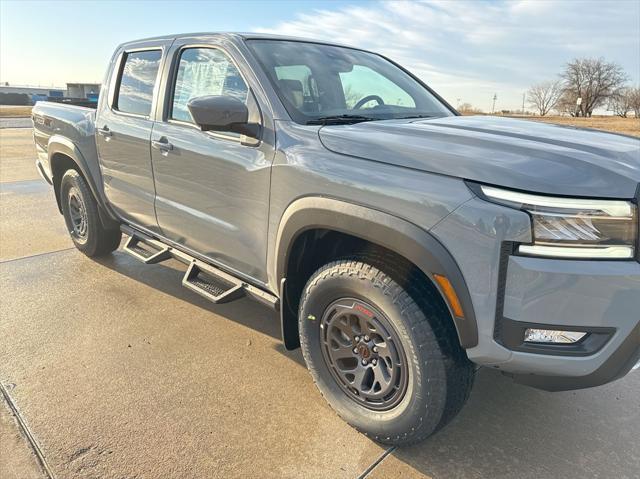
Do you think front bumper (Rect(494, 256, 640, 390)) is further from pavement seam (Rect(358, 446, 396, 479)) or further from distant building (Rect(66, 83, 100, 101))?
distant building (Rect(66, 83, 100, 101))

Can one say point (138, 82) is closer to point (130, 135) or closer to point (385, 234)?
point (130, 135)

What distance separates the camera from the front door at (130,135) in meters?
3.61

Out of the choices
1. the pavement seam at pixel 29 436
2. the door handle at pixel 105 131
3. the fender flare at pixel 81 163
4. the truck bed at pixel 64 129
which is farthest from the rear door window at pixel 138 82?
the pavement seam at pixel 29 436

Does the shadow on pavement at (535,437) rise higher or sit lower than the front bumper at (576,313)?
lower

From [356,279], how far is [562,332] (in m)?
0.84

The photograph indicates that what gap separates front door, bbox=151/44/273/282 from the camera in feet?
8.95

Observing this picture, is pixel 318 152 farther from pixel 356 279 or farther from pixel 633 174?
pixel 633 174

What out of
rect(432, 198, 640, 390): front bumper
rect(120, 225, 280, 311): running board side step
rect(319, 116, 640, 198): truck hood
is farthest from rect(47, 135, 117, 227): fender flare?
rect(432, 198, 640, 390): front bumper

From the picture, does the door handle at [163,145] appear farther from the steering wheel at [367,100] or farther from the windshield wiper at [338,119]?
the steering wheel at [367,100]

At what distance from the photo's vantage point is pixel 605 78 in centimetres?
7844

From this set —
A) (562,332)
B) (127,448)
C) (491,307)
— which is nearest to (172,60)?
(127,448)

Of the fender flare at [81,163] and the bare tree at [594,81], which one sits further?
the bare tree at [594,81]

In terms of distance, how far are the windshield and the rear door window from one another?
3.43 ft

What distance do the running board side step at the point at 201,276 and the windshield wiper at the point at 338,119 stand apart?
984 mm
